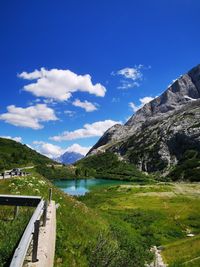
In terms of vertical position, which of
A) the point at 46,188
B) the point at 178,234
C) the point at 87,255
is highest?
the point at 46,188

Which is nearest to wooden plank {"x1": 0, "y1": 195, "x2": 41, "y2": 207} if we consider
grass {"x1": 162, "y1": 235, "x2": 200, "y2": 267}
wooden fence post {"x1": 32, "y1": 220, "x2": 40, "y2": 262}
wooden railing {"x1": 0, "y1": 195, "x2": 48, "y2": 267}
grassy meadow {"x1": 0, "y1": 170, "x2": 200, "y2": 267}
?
wooden railing {"x1": 0, "y1": 195, "x2": 48, "y2": 267}

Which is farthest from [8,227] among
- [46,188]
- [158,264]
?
[158,264]

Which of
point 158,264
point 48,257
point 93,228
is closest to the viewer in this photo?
point 48,257

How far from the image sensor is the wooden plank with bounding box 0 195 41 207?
2120cm

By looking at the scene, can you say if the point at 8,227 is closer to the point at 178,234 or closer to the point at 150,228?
the point at 150,228

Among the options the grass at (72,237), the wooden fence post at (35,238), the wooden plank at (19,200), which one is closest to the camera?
the wooden fence post at (35,238)

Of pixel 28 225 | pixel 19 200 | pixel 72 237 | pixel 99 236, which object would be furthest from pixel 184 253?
pixel 28 225

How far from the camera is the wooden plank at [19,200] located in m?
21.2

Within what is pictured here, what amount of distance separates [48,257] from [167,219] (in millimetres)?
54914

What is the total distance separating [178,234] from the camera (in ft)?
178

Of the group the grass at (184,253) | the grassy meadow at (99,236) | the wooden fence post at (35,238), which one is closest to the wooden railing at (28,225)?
the wooden fence post at (35,238)

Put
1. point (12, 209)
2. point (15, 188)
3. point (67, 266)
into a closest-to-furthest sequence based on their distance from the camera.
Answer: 1. point (67, 266)
2. point (12, 209)
3. point (15, 188)

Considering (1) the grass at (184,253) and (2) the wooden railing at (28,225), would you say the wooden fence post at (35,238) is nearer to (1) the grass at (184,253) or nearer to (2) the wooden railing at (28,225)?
(2) the wooden railing at (28,225)

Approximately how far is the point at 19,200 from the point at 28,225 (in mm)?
8956
